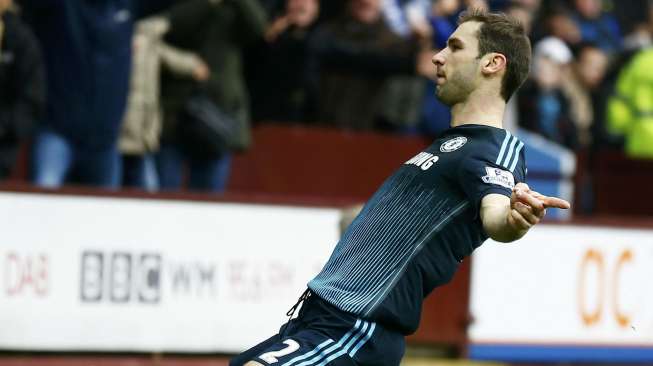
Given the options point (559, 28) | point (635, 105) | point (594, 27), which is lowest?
point (635, 105)

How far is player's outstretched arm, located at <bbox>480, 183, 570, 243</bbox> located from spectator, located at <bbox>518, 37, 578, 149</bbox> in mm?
8621

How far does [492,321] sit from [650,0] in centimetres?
700

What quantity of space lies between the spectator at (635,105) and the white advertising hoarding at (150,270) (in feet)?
13.5

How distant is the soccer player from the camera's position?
535cm

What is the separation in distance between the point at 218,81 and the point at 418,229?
5.78 m

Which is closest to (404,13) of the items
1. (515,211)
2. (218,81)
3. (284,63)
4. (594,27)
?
(284,63)

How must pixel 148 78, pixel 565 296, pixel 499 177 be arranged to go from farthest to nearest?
pixel 565 296 → pixel 148 78 → pixel 499 177

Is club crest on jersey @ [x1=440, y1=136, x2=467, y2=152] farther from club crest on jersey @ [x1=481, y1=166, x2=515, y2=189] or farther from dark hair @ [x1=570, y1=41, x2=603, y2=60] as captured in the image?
dark hair @ [x1=570, y1=41, x2=603, y2=60]

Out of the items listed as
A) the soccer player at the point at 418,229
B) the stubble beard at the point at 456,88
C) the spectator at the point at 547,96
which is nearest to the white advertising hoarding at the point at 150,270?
the spectator at the point at 547,96

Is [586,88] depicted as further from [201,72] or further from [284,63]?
[201,72]

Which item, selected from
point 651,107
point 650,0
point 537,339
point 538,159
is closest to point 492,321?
point 537,339

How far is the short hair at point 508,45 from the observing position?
5.47 meters

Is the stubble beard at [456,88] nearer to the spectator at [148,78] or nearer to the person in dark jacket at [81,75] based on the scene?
the person in dark jacket at [81,75]

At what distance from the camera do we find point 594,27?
1571 centimetres
